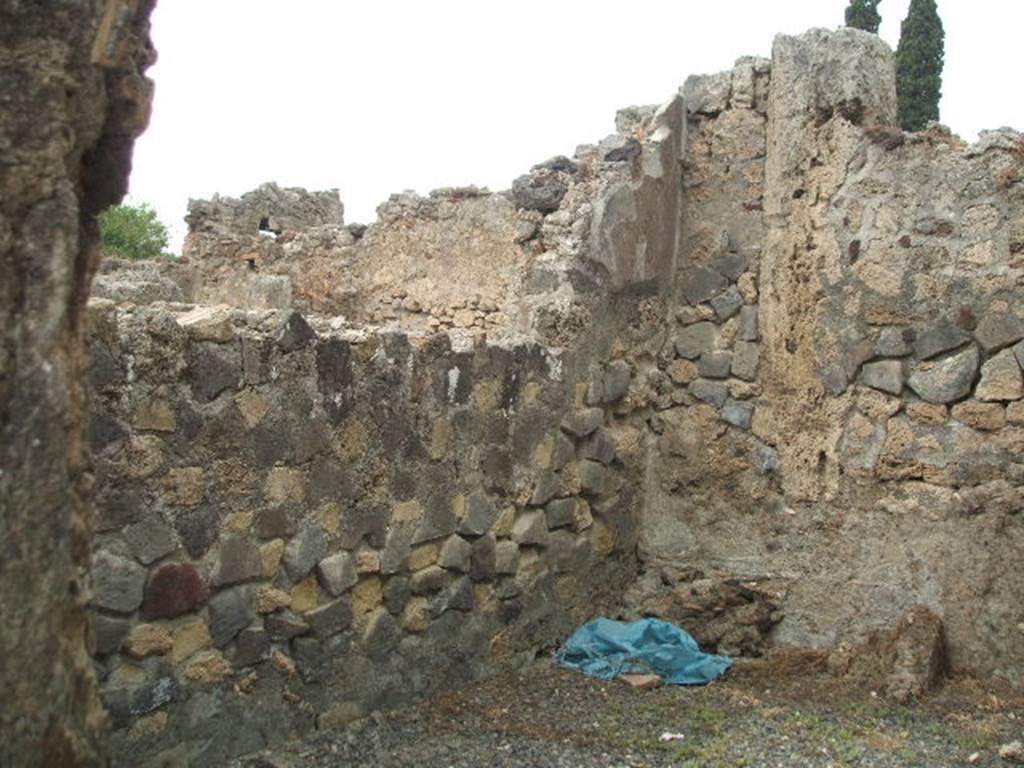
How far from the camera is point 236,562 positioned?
3613 millimetres

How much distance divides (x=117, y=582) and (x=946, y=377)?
3714 millimetres

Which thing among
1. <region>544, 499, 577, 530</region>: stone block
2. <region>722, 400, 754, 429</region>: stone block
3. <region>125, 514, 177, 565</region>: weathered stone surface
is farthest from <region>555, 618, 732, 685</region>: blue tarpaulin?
<region>125, 514, 177, 565</region>: weathered stone surface

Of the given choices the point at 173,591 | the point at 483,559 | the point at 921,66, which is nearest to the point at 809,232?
the point at 483,559

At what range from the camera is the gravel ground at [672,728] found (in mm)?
3947

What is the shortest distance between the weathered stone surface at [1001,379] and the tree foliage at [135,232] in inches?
1084

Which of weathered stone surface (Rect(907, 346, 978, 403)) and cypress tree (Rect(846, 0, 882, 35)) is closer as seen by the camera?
weathered stone surface (Rect(907, 346, 978, 403))

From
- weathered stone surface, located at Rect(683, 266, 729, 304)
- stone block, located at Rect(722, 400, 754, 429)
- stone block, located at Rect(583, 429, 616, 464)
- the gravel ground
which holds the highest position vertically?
weathered stone surface, located at Rect(683, 266, 729, 304)

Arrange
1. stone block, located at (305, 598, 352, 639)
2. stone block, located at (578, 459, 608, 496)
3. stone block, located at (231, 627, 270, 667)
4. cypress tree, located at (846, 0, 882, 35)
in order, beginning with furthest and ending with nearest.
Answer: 1. cypress tree, located at (846, 0, 882, 35)
2. stone block, located at (578, 459, 608, 496)
3. stone block, located at (305, 598, 352, 639)
4. stone block, located at (231, 627, 270, 667)

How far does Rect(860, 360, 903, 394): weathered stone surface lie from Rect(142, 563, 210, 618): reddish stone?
10.8ft

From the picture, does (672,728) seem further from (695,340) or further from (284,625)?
(695,340)

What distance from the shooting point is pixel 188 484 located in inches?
135

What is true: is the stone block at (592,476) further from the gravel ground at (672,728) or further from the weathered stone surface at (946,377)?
the weathered stone surface at (946,377)

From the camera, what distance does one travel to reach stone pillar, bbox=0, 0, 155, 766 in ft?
4.54

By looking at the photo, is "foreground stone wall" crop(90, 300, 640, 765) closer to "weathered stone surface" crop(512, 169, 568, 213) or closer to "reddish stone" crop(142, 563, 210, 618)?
"reddish stone" crop(142, 563, 210, 618)
